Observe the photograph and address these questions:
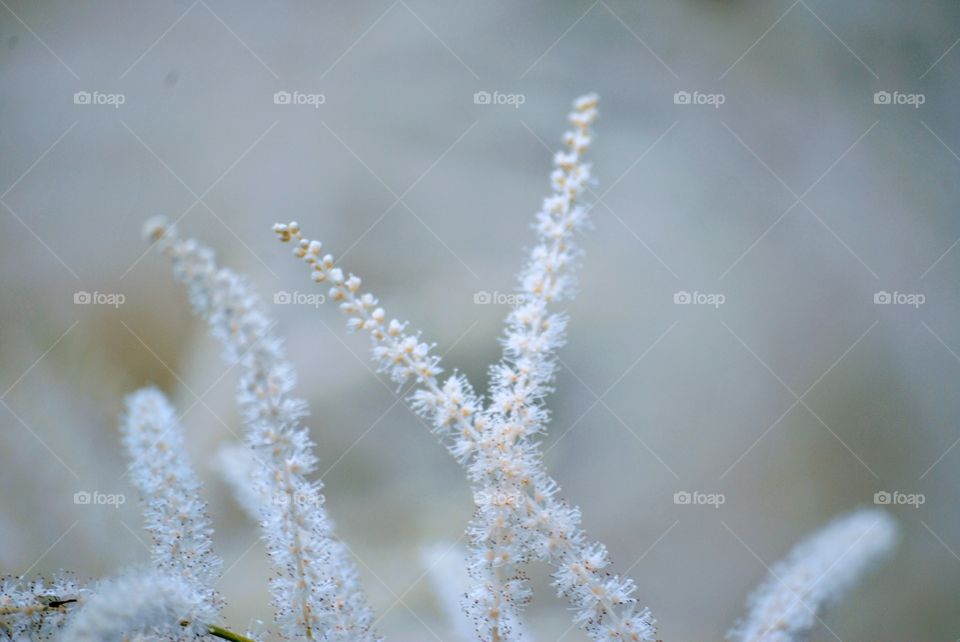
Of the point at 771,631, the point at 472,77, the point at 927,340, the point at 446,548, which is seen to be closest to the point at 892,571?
the point at 927,340

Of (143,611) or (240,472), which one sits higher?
(240,472)

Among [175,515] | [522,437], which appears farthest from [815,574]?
[175,515]

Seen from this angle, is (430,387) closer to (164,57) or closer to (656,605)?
(656,605)

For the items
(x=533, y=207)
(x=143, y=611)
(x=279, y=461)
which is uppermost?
Answer: (x=533, y=207)

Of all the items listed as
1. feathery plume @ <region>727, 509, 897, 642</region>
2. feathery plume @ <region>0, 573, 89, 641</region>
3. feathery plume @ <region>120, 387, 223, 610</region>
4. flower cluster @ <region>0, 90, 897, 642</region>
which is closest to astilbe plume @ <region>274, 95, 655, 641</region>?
flower cluster @ <region>0, 90, 897, 642</region>

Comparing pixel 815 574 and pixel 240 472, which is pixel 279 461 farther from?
pixel 815 574

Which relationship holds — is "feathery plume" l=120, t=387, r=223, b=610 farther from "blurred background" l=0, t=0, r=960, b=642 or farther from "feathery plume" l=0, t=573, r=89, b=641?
"blurred background" l=0, t=0, r=960, b=642

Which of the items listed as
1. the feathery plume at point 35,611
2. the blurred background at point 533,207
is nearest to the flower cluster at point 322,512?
the feathery plume at point 35,611
